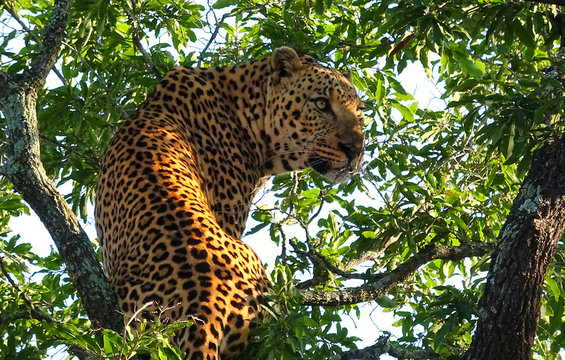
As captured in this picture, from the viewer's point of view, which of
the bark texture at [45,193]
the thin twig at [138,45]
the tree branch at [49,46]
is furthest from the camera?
the thin twig at [138,45]

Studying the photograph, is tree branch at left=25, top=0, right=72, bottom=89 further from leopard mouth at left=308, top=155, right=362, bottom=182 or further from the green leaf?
leopard mouth at left=308, top=155, right=362, bottom=182

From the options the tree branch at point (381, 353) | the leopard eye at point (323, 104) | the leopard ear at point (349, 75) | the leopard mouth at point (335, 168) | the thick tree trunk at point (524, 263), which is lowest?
the tree branch at point (381, 353)

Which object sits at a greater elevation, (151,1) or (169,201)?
(151,1)

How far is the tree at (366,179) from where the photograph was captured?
5816 millimetres

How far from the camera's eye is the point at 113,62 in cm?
1009

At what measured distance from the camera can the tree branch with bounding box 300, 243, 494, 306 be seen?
6.80m

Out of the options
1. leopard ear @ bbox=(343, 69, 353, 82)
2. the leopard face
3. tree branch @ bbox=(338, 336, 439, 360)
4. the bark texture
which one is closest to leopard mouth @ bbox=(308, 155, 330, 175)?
the leopard face

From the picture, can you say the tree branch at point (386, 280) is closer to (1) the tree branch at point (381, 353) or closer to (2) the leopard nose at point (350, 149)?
(1) the tree branch at point (381, 353)

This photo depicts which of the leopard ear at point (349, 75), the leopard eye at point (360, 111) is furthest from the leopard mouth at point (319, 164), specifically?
the leopard ear at point (349, 75)

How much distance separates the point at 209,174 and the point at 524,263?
2.59 meters

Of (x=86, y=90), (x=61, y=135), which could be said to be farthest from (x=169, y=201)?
(x=61, y=135)

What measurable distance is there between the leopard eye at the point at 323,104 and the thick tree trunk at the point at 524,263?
7.26 feet

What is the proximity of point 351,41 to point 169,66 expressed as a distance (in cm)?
192

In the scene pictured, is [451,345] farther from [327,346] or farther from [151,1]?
[151,1]
